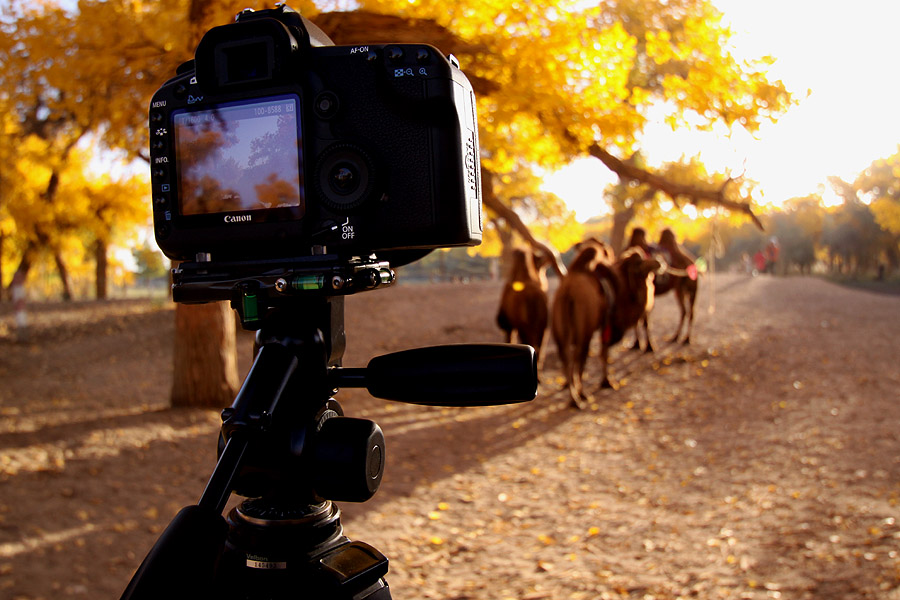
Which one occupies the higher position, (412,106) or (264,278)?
(412,106)

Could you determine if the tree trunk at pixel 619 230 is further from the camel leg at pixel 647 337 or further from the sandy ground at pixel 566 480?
the sandy ground at pixel 566 480

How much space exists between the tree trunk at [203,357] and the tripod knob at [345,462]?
6680mm

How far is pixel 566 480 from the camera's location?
6723 mm

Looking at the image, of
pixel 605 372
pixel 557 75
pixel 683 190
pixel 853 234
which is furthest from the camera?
pixel 853 234

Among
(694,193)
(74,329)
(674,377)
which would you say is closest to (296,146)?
(694,193)

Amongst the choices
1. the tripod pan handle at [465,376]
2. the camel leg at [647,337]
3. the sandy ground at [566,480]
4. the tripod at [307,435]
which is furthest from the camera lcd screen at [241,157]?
the camel leg at [647,337]

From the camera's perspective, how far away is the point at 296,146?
1198 mm

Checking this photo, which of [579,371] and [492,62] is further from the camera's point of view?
[579,371]

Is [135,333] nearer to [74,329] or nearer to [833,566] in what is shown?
[74,329]

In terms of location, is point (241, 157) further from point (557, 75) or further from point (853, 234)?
point (853, 234)

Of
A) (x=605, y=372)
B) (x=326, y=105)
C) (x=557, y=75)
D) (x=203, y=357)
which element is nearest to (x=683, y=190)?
(x=557, y=75)

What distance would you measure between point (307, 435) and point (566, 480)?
5919mm

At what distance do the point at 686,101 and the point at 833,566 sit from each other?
3854 mm

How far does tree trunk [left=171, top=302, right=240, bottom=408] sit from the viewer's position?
755 cm
